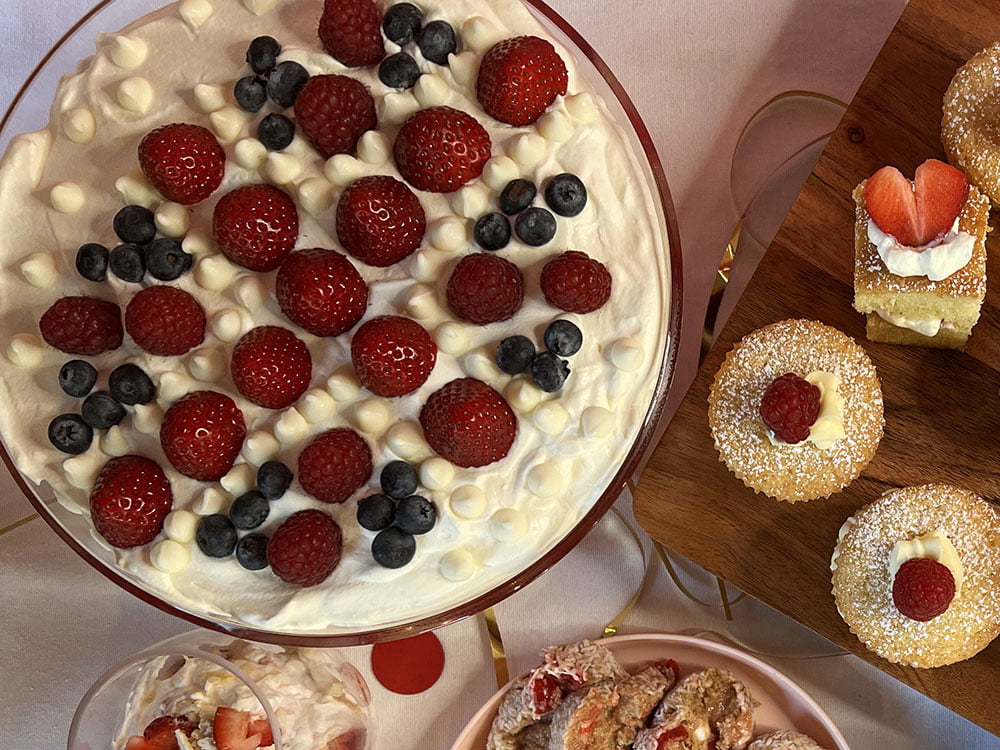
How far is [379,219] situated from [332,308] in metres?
0.15

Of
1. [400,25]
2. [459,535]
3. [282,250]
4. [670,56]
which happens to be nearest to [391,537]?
[459,535]

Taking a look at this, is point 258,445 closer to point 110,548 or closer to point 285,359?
point 285,359

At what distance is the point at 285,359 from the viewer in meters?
1.48

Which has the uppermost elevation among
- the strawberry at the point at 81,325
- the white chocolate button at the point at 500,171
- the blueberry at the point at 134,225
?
the white chocolate button at the point at 500,171

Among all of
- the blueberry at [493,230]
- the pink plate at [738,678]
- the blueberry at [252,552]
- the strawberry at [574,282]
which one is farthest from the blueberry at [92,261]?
the pink plate at [738,678]

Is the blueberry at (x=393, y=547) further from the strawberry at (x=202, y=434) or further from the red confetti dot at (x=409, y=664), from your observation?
the red confetti dot at (x=409, y=664)

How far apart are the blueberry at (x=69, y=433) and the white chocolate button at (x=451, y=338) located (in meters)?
0.56

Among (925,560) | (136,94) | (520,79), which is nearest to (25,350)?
(136,94)

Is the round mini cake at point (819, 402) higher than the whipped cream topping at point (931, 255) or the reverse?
the reverse

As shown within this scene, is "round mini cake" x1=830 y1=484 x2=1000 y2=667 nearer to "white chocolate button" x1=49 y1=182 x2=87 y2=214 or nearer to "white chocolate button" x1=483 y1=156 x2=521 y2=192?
"white chocolate button" x1=483 y1=156 x2=521 y2=192

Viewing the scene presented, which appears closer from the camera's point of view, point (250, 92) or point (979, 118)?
point (250, 92)

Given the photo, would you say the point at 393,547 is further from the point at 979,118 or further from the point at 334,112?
the point at 979,118

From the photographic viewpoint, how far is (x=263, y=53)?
151 cm

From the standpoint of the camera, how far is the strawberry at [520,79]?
148 centimetres
